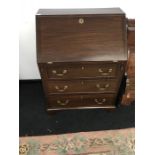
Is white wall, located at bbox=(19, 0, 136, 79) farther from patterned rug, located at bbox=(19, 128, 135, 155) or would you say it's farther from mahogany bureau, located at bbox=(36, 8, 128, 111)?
patterned rug, located at bbox=(19, 128, 135, 155)

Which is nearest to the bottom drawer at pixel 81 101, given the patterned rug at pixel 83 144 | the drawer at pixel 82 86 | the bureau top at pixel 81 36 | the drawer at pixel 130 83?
the drawer at pixel 82 86

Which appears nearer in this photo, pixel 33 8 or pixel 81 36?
pixel 81 36

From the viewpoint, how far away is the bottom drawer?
2.35 metres

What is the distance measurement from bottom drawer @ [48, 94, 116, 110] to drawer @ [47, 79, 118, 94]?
0.08m

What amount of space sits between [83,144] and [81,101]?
0.50 m

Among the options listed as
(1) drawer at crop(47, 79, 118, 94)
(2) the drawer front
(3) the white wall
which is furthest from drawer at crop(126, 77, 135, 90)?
(3) the white wall

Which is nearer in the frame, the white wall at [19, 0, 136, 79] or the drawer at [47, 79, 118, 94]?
the drawer at [47, 79, 118, 94]

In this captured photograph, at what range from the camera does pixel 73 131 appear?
2.27 meters

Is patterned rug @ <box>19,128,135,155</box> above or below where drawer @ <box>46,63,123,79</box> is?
Result: below

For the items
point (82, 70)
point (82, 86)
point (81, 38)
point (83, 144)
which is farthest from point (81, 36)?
point (83, 144)

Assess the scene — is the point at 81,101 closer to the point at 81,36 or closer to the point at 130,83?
the point at 130,83

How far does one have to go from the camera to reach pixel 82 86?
226 cm
